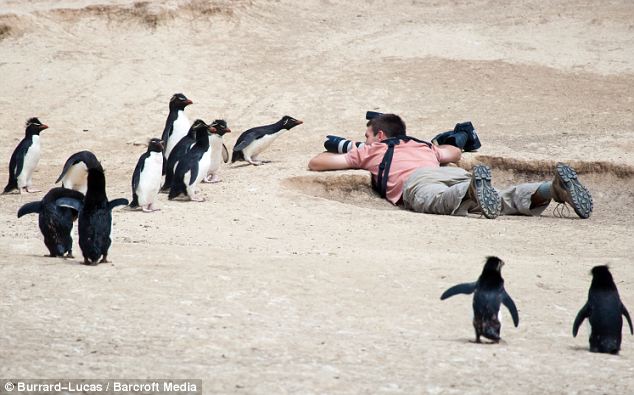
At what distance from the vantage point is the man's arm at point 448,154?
10.7 meters

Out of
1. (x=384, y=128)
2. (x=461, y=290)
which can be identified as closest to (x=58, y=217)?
(x=461, y=290)

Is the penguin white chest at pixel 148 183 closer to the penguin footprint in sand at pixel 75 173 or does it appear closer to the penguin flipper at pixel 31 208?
the penguin footprint in sand at pixel 75 173

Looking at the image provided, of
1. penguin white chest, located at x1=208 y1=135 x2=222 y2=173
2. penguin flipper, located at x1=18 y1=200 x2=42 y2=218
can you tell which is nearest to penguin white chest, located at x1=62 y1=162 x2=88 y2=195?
penguin white chest, located at x1=208 y1=135 x2=222 y2=173

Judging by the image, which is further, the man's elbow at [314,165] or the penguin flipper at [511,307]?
the man's elbow at [314,165]

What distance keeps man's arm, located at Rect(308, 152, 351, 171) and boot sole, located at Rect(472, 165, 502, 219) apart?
1.82 meters

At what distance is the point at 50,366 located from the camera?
4664 millimetres

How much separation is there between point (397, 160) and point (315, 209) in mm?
1250

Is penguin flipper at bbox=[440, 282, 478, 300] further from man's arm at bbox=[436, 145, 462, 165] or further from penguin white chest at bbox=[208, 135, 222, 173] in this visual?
penguin white chest at bbox=[208, 135, 222, 173]

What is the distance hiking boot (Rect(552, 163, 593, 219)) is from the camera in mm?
9336

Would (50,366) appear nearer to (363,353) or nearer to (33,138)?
(363,353)

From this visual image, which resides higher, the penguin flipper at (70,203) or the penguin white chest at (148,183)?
the penguin flipper at (70,203)

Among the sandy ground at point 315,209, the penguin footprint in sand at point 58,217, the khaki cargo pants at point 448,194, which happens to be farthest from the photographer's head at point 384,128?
the penguin footprint in sand at point 58,217

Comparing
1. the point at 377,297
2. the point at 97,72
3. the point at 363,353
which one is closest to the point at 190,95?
the point at 97,72

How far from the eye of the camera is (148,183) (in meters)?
9.20
